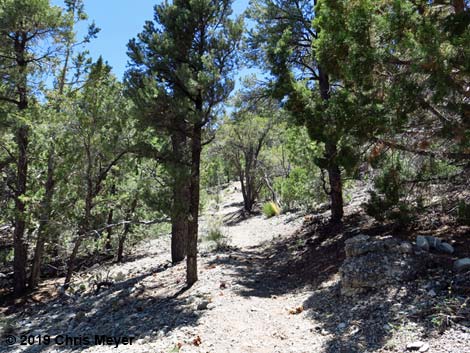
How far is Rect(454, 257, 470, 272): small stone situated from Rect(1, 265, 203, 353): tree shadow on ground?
355cm

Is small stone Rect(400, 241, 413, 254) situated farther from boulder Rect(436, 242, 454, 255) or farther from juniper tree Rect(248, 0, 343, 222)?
juniper tree Rect(248, 0, 343, 222)

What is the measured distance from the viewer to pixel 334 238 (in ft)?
30.6

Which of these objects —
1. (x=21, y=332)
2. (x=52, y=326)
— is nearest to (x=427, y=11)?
(x=52, y=326)

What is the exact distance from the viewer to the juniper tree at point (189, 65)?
7.02 meters

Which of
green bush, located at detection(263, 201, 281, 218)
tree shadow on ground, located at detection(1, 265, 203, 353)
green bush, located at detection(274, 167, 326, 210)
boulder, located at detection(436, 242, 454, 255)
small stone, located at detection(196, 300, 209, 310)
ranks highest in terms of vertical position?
green bush, located at detection(274, 167, 326, 210)

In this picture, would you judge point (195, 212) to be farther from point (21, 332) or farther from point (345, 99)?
point (21, 332)

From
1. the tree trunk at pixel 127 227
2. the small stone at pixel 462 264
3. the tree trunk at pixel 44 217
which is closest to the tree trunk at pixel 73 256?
the tree trunk at pixel 44 217

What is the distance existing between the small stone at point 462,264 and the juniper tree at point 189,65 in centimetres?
421

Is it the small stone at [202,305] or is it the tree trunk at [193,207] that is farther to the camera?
the tree trunk at [193,207]

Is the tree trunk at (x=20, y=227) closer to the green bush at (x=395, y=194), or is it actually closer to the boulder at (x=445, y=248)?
the green bush at (x=395, y=194)

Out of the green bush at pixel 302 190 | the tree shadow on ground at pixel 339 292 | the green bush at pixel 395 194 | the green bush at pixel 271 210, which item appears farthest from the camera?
the green bush at pixel 271 210

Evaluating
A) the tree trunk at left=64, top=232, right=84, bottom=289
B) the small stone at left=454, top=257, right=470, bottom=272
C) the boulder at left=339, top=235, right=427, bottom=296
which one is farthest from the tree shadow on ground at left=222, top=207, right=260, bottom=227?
the small stone at left=454, top=257, right=470, bottom=272

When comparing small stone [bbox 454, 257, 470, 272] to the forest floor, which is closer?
the forest floor

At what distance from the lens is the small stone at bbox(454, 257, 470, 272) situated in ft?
16.4
